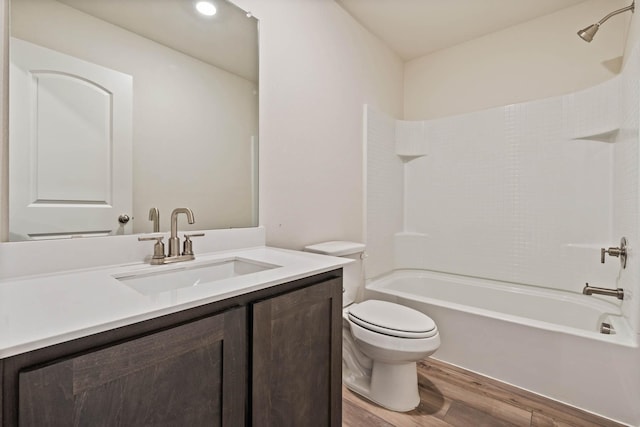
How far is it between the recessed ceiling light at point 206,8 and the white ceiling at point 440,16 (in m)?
1.08

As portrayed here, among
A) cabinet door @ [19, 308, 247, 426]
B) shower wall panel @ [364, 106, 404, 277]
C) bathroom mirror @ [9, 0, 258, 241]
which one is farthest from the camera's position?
shower wall panel @ [364, 106, 404, 277]

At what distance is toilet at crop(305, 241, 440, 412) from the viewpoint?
146cm

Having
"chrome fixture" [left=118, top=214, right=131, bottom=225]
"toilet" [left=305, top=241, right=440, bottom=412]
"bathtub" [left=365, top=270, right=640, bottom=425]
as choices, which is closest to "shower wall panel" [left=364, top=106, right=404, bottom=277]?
"bathtub" [left=365, top=270, right=640, bottom=425]

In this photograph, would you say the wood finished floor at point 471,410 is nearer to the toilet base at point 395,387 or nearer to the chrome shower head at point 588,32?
the toilet base at point 395,387

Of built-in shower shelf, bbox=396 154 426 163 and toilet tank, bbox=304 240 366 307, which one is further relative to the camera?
built-in shower shelf, bbox=396 154 426 163

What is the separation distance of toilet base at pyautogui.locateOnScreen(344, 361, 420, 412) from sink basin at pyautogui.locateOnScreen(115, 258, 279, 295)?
0.93 meters

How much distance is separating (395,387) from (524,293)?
1.36 metres

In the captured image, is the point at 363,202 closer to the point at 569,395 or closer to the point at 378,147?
the point at 378,147

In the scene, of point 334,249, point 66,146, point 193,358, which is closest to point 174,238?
point 66,146

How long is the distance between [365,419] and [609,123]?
2.33 meters

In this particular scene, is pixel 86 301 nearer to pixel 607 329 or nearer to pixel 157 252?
pixel 157 252

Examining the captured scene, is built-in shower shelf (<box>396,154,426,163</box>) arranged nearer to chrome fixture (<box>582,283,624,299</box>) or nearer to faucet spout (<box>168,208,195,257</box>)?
chrome fixture (<box>582,283,624,299</box>)

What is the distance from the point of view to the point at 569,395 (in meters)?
1.55

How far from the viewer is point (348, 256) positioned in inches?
73.1
